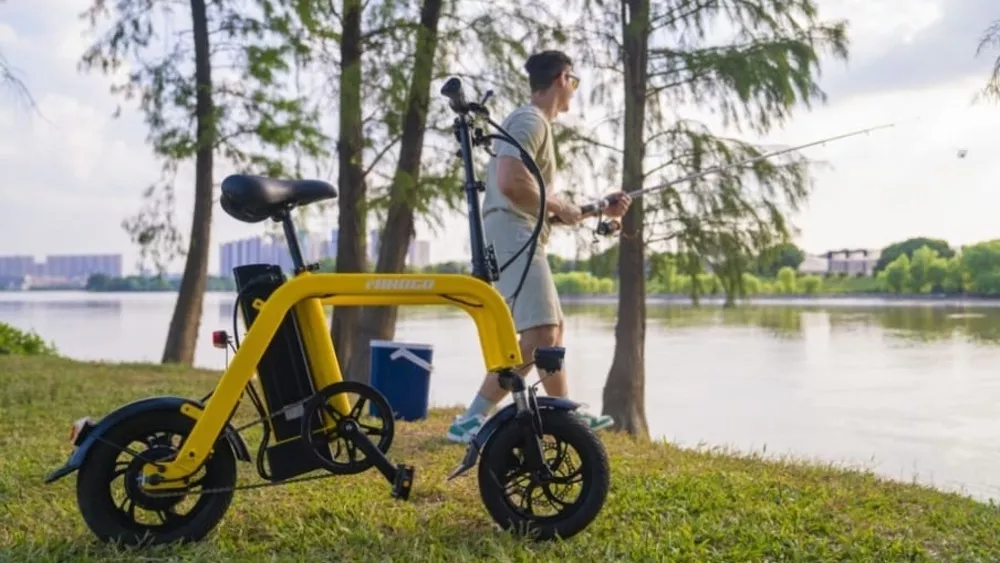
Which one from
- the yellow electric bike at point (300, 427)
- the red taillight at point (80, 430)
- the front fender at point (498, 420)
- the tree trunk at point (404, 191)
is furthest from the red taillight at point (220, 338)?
the tree trunk at point (404, 191)

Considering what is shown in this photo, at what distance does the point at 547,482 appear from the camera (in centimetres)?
260

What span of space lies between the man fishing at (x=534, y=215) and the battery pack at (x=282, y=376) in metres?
0.99

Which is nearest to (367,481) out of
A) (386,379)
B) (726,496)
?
(726,496)

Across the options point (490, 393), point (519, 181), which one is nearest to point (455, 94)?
point (519, 181)

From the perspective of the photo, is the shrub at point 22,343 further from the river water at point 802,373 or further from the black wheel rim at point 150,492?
the black wheel rim at point 150,492

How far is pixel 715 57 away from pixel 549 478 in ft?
21.4

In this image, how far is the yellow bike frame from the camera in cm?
253

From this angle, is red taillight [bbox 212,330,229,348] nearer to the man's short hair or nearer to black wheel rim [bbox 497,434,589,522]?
black wheel rim [bbox 497,434,589,522]

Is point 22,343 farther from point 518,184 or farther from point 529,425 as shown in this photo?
point 529,425

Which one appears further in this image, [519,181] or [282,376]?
[519,181]

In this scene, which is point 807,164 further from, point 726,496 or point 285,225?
point 285,225

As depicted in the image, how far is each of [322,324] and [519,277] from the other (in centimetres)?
107

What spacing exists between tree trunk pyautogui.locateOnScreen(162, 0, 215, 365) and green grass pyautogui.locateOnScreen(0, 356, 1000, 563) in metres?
7.96

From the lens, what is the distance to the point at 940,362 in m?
8.33
